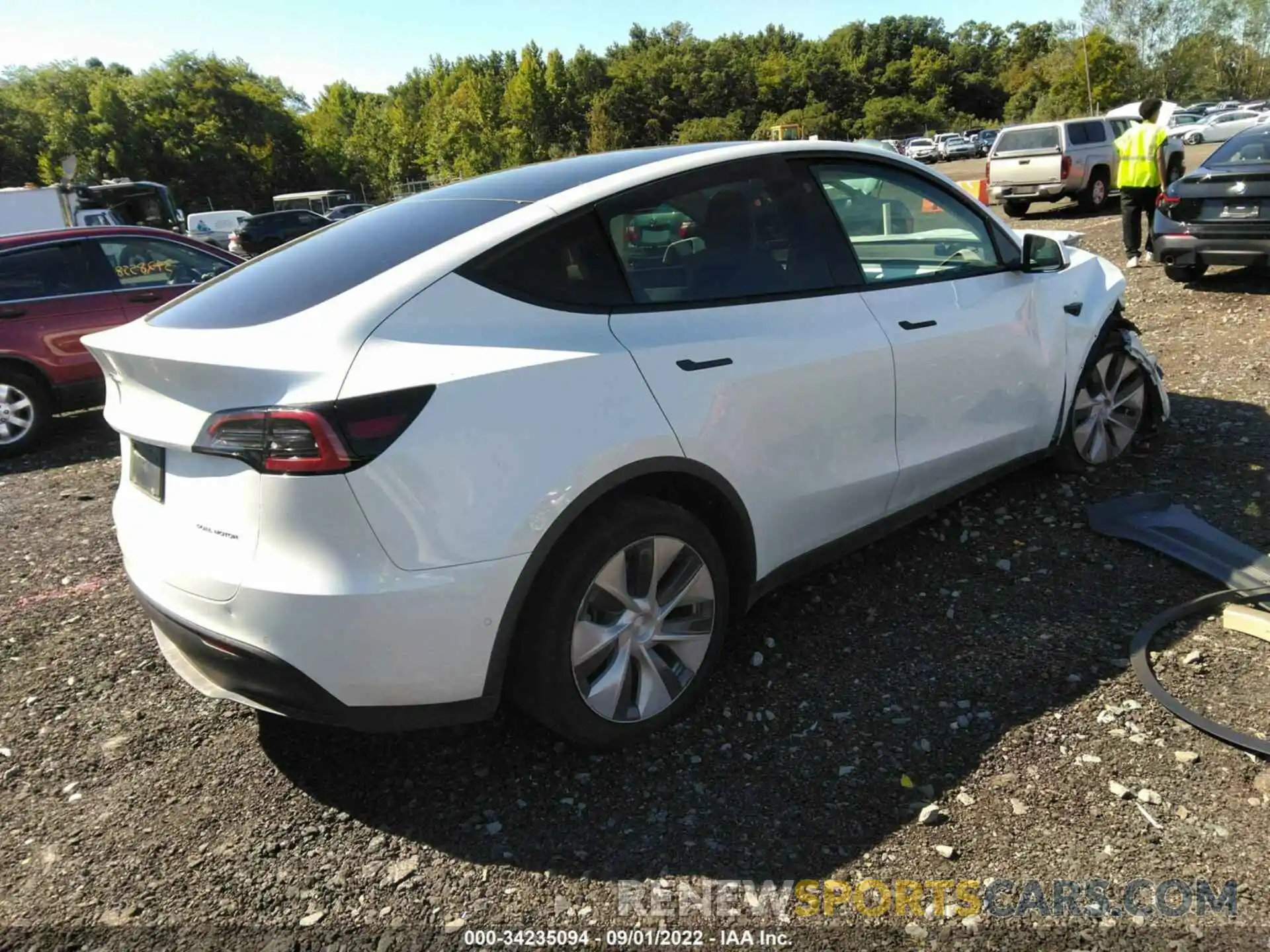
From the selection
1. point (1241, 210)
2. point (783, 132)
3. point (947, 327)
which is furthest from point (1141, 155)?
point (947, 327)

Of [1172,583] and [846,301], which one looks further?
[1172,583]

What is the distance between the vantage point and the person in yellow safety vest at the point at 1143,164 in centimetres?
984

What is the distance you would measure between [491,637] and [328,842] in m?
0.79

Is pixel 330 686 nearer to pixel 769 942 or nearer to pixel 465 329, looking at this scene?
pixel 465 329

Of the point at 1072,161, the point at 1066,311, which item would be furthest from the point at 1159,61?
the point at 1066,311

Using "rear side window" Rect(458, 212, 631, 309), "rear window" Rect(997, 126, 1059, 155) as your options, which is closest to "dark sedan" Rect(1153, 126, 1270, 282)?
"rear side window" Rect(458, 212, 631, 309)

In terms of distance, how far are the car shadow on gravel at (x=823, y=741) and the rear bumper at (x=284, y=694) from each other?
40cm

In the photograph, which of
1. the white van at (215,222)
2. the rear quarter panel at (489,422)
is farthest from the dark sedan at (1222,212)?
the white van at (215,222)

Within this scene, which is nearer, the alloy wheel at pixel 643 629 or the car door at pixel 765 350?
the alloy wheel at pixel 643 629

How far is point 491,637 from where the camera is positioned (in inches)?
94.4

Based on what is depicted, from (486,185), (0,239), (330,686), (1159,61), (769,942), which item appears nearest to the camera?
(769,942)

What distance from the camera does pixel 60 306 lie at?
24.2 feet

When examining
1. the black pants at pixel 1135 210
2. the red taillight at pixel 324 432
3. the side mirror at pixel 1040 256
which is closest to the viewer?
the red taillight at pixel 324 432

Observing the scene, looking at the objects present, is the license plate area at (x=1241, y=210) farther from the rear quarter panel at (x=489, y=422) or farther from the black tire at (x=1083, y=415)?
the rear quarter panel at (x=489, y=422)
